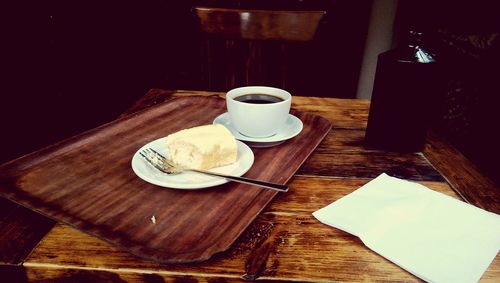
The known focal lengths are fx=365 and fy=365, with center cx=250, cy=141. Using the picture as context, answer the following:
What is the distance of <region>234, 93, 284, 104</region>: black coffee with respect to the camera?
998mm

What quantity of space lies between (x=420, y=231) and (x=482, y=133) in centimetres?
235

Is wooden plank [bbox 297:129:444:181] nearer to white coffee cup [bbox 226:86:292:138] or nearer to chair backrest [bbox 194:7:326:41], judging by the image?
white coffee cup [bbox 226:86:292:138]

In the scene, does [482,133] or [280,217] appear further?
[482,133]

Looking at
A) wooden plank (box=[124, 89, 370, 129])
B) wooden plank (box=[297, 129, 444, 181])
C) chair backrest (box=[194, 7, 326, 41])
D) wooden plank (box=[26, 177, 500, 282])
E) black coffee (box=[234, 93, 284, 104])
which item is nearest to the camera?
wooden plank (box=[26, 177, 500, 282])

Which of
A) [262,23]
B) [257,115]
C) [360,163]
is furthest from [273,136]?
[262,23]

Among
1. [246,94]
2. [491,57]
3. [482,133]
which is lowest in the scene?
[482,133]

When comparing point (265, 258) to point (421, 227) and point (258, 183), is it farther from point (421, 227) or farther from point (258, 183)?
point (421, 227)

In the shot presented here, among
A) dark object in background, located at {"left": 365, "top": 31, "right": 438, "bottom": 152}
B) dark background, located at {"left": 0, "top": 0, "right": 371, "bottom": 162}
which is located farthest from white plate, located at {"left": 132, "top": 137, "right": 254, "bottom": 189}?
dark background, located at {"left": 0, "top": 0, "right": 371, "bottom": 162}

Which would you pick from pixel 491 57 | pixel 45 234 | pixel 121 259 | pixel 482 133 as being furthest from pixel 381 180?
pixel 491 57

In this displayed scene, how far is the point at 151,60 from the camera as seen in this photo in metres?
3.99

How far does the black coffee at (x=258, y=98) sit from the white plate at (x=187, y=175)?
23 centimetres

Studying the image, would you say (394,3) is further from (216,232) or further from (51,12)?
(216,232)

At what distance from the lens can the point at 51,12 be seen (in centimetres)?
294

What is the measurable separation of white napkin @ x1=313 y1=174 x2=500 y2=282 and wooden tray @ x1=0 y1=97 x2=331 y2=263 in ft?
0.53
